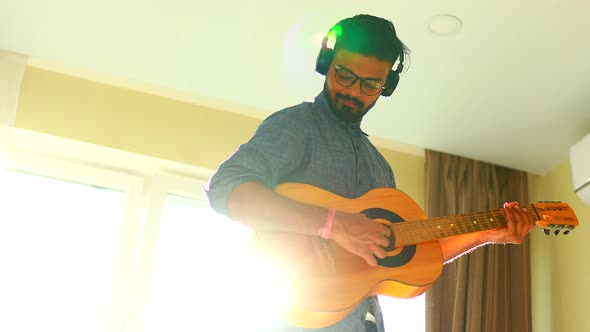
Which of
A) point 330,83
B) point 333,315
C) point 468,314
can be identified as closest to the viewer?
point 333,315

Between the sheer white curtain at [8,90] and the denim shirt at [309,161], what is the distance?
1.82 meters

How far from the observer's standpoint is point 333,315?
124 centimetres

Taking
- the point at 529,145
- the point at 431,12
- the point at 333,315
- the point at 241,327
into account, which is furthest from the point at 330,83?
the point at 529,145

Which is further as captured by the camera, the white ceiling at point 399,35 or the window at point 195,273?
the window at point 195,273

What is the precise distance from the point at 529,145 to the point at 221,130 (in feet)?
4.85

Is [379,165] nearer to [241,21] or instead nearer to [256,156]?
[256,156]

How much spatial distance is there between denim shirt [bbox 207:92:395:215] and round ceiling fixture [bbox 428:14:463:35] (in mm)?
1197

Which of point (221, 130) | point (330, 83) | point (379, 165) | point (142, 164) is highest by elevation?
point (221, 130)

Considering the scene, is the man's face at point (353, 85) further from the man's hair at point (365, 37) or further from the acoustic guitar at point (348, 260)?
the acoustic guitar at point (348, 260)

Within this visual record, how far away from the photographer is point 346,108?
142cm

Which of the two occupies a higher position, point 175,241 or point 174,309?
point 175,241

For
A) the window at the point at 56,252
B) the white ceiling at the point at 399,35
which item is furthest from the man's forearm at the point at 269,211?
the window at the point at 56,252

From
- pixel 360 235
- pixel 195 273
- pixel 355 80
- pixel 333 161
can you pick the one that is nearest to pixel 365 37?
pixel 355 80

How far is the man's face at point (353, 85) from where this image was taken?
1.39m
